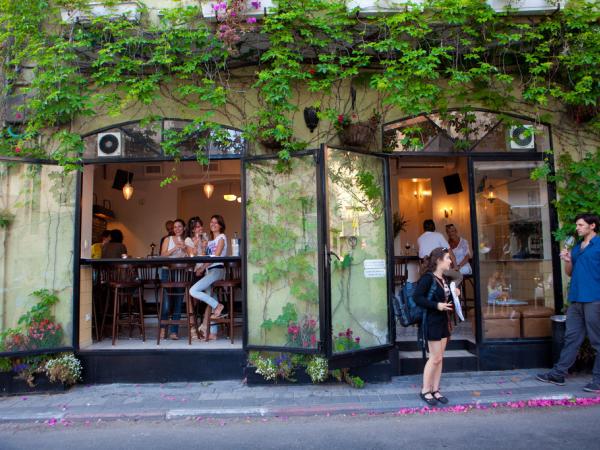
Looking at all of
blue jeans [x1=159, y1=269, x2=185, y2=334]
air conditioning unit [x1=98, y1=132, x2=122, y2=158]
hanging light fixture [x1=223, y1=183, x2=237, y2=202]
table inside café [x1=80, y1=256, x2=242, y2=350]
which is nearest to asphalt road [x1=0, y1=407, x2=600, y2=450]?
table inside café [x1=80, y1=256, x2=242, y2=350]

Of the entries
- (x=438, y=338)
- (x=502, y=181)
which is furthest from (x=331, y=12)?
(x=438, y=338)

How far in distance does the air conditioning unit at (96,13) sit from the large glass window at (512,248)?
5200 millimetres

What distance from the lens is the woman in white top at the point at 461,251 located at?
845 centimetres

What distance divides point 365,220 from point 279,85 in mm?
2105

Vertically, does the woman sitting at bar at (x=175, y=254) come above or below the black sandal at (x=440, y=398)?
above

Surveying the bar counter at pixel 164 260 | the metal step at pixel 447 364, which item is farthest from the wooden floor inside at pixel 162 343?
the metal step at pixel 447 364

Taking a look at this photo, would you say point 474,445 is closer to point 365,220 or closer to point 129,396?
point 365,220

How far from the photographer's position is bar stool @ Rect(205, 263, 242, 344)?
7.27 m

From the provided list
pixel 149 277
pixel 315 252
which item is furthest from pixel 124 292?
pixel 315 252

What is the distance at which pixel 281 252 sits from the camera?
6566 millimetres

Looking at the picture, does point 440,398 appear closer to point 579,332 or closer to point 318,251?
point 579,332

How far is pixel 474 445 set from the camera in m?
4.34

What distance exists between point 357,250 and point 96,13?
466cm

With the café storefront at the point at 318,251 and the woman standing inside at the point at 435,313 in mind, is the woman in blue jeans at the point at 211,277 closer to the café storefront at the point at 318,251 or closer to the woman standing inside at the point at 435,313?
the café storefront at the point at 318,251
